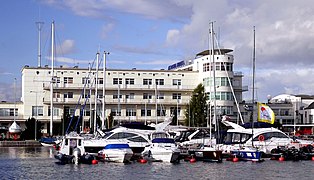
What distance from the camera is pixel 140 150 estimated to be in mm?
66312

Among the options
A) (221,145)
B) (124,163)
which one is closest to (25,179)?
(124,163)

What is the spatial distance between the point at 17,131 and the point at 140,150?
47.8 metres

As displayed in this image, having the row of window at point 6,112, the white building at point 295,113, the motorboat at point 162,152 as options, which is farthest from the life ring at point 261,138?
the row of window at point 6,112

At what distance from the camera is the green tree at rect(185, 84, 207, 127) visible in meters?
107

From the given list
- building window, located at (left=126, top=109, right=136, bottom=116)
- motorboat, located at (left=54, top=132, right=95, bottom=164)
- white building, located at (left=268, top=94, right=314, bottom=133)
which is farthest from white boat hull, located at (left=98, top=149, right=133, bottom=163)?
white building, located at (left=268, top=94, right=314, bottom=133)

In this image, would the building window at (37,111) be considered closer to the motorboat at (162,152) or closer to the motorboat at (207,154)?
the motorboat at (162,152)

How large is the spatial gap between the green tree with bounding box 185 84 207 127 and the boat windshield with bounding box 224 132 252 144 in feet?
126

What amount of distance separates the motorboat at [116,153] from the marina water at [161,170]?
3.08 feet

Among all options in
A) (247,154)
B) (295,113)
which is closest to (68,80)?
(295,113)

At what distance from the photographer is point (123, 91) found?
12281cm

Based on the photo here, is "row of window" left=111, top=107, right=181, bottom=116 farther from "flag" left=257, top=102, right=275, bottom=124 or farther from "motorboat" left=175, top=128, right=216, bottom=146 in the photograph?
"flag" left=257, top=102, right=275, bottom=124

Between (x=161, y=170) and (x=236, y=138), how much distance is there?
1778cm

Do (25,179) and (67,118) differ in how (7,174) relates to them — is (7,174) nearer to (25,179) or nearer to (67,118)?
(25,179)

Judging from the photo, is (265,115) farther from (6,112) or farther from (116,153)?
(6,112)
